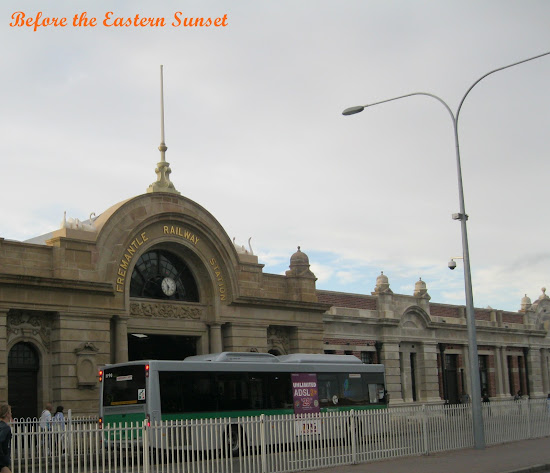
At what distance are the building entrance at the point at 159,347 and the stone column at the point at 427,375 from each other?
15238 millimetres

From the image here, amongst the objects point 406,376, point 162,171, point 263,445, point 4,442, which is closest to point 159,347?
point 162,171

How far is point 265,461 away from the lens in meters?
17.0

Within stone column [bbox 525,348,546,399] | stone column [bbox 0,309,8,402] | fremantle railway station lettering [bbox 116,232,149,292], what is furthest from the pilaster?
stone column [bbox 0,309,8,402]

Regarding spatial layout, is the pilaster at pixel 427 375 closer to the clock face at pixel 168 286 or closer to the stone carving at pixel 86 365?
the clock face at pixel 168 286

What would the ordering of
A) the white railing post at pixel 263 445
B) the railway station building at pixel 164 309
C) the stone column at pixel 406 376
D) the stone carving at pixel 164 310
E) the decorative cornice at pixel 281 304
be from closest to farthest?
the white railing post at pixel 263 445
the railway station building at pixel 164 309
the stone carving at pixel 164 310
the decorative cornice at pixel 281 304
the stone column at pixel 406 376

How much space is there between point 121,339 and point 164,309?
2591 mm

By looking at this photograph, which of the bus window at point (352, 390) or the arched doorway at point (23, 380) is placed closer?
the arched doorway at point (23, 380)

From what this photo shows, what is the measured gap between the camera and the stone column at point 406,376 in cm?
4006

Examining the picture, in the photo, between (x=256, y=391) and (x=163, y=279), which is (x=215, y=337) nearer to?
(x=163, y=279)

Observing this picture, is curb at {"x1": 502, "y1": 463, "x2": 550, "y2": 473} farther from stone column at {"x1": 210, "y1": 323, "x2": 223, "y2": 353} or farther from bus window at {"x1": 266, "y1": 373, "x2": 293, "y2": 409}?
stone column at {"x1": 210, "y1": 323, "x2": 223, "y2": 353}

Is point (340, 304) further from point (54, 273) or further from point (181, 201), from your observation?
point (54, 273)

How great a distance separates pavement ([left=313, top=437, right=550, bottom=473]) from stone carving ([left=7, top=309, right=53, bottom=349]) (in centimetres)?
1115

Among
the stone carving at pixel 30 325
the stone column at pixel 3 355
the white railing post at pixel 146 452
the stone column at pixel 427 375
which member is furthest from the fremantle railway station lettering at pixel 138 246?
the stone column at pixel 427 375

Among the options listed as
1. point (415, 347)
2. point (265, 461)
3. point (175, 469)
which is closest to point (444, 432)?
point (265, 461)
